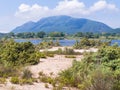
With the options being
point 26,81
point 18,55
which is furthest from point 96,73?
point 18,55

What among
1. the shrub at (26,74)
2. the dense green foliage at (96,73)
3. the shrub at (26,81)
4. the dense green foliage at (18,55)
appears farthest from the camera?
the dense green foliage at (18,55)

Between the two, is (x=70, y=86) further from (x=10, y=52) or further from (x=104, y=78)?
(x=10, y=52)

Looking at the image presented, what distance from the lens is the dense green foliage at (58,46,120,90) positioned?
13.0 m

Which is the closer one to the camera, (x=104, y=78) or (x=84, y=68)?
(x=104, y=78)

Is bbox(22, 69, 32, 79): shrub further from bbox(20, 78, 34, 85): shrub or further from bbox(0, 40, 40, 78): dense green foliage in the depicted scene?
bbox(0, 40, 40, 78): dense green foliage

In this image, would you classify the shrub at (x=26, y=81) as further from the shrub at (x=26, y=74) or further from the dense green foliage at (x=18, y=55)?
the dense green foliage at (x=18, y=55)

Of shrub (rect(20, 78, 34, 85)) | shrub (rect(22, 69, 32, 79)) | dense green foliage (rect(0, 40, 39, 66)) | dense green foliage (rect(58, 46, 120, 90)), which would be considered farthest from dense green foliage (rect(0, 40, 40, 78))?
dense green foliage (rect(58, 46, 120, 90))

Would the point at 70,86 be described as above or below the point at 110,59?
below

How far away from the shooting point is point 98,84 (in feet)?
42.7

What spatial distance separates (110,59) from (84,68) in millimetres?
1678

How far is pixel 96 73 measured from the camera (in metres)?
13.1

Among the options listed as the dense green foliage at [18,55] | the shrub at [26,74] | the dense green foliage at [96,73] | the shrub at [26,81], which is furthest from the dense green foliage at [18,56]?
the dense green foliage at [96,73]

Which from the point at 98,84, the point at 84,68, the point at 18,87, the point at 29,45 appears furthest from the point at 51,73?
the point at 29,45

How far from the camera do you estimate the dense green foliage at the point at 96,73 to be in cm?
1305
